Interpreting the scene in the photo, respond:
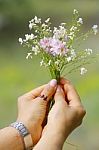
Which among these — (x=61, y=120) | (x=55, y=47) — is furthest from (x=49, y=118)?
(x=55, y=47)

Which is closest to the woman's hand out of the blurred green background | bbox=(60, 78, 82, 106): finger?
bbox=(60, 78, 82, 106): finger

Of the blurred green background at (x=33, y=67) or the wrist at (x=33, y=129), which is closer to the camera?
the wrist at (x=33, y=129)

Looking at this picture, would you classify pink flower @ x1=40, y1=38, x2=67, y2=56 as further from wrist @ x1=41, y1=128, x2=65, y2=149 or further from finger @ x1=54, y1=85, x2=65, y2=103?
wrist @ x1=41, y1=128, x2=65, y2=149

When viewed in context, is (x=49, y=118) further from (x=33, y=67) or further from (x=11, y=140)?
(x=33, y=67)

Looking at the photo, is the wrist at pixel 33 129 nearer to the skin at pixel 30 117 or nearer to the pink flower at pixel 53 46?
the skin at pixel 30 117

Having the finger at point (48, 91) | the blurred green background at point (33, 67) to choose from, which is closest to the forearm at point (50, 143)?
the finger at point (48, 91)

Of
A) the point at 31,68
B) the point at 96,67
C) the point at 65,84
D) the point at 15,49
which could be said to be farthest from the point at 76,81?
the point at 65,84
